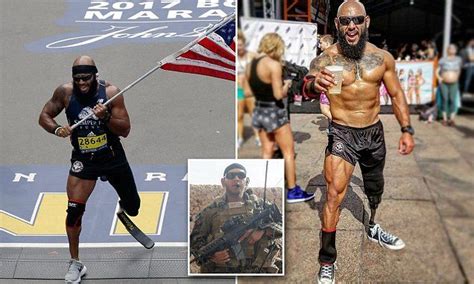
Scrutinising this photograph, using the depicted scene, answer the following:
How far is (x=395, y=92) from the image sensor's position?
2449 millimetres

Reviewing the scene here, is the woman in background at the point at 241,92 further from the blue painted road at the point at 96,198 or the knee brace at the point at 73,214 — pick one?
the knee brace at the point at 73,214

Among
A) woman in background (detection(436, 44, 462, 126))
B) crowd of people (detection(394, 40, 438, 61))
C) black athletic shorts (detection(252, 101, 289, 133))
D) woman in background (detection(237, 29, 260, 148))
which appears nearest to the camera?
crowd of people (detection(394, 40, 438, 61))

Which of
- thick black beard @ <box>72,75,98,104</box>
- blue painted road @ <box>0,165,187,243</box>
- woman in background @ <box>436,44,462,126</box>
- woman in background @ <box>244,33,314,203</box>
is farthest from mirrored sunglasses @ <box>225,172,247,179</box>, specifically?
woman in background @ <box>436,44,462,126</box>

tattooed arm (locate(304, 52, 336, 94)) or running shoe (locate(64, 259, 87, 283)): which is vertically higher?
tattooed arm (locate(304, 52, 336, 94))

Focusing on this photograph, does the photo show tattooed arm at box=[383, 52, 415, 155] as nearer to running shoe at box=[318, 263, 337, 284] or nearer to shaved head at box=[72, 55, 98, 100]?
running shoe at box=[318, 263, 337, 284]

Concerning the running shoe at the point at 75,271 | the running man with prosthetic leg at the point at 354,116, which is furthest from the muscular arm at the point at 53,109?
the running man with prosthetic leg at the point at 354,116

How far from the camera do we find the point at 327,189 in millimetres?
2615

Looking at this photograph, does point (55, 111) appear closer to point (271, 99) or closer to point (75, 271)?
point (75, 271)

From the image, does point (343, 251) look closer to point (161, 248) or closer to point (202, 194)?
point (202, 194)

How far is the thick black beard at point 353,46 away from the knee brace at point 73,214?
1.48 metres

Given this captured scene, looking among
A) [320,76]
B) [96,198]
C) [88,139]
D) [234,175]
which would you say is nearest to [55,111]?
[88,139]

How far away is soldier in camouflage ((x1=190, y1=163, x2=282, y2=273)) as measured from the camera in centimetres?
262

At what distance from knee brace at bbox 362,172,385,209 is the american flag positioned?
2.91ft

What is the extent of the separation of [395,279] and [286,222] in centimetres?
62
